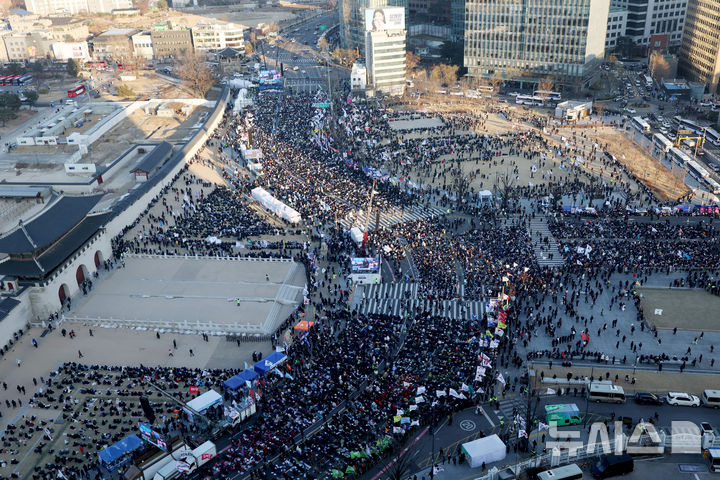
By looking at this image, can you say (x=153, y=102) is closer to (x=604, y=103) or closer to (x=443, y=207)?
(x=443, y=207)

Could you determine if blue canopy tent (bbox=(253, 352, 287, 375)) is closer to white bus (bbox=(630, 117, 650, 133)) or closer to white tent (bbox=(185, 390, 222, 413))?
white tent (bbox=(185, 390, 222, 413))

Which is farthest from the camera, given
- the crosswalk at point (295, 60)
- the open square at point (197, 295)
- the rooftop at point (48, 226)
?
the crosswalk at point (295, 60)

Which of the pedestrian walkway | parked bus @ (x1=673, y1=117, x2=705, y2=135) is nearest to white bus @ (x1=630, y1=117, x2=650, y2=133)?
parked bus @ (x1=673, y1=117, x2=705, y2=135)

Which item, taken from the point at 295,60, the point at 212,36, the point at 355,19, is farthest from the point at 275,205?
the point at 212,36

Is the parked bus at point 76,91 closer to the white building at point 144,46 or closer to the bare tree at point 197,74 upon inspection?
the bare tree at point 197,74

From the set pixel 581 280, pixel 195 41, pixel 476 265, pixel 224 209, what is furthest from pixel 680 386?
pixel 195 41

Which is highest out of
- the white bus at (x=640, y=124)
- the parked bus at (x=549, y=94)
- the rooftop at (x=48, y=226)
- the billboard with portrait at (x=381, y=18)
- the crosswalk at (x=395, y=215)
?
the billboard with portrait at (x=381, y=18)

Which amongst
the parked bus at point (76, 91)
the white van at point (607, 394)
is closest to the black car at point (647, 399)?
the white van at point (607, 394)
